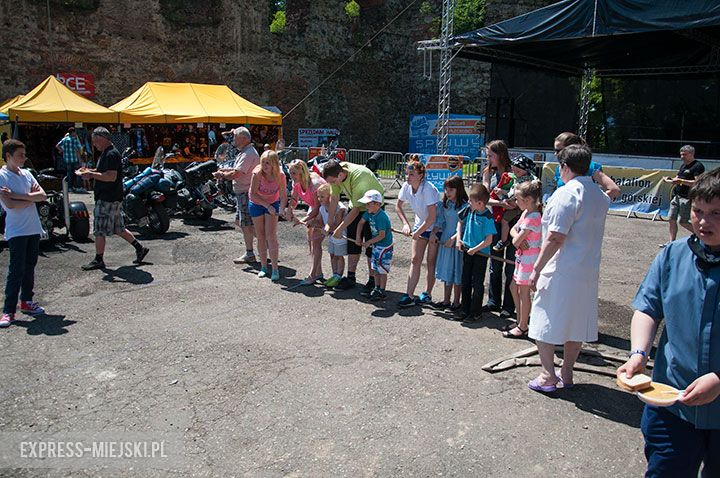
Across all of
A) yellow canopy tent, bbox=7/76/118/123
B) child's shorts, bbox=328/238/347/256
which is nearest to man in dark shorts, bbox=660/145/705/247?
child's shorts, bbox=328/238/347/256

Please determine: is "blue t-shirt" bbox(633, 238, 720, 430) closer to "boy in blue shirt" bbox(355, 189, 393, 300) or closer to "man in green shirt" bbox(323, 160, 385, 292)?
"boy in blue shirt" bbox(355, 189, 393, 300)

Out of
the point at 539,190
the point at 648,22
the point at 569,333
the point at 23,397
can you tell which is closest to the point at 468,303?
the point at 539,190

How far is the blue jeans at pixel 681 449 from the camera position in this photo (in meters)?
2.27

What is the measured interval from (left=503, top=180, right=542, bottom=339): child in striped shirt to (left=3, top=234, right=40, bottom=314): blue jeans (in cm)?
464

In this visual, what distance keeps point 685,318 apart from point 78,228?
9.22 meters

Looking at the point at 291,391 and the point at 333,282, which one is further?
the point at 333,282

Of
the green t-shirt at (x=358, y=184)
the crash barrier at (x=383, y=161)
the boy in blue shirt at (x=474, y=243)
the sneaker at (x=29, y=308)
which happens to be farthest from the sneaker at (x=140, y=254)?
the crash barrier at (x=383, y=161)

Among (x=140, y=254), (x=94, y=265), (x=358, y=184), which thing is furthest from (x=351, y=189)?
(x=94, y=265)

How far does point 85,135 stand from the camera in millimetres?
17391

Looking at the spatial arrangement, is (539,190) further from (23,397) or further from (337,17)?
(337,17)

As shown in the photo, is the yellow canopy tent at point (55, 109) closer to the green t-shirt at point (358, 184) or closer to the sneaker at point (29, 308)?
the sneaker at point (29, 308)

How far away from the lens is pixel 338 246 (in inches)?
268

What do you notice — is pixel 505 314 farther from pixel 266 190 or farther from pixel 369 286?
pixel 266 190

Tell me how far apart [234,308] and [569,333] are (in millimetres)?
3541
